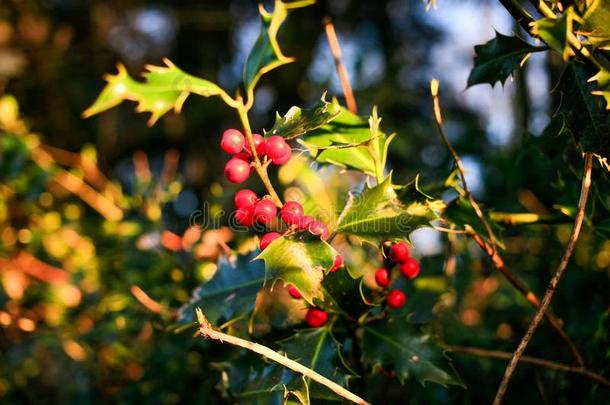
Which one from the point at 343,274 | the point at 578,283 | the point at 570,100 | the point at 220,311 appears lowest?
the point at 578,283

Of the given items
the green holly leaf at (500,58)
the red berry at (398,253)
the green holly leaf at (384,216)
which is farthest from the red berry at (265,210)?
the green holly leaf at (500,58)

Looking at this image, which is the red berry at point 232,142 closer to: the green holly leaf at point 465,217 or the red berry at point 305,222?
the red berry at point 305,222

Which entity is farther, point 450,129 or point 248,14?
point 248,14

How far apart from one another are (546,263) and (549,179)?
75cm

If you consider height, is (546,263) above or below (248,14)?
above

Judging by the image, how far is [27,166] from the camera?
1.96 meters

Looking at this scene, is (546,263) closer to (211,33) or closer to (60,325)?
(60,325)

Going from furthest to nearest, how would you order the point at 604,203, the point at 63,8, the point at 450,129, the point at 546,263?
the point at 63,8 → the point at 450,129 → the point at 546,263 → the point at 604,203

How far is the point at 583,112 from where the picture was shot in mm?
756

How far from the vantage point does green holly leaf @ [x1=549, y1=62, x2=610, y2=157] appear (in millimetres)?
739

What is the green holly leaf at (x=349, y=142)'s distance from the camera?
0.87 m

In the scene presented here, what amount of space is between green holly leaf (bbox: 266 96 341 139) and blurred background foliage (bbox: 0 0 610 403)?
29 cm

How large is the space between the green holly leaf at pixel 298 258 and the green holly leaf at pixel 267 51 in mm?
236

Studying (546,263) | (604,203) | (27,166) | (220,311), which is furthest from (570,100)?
(27,166)
